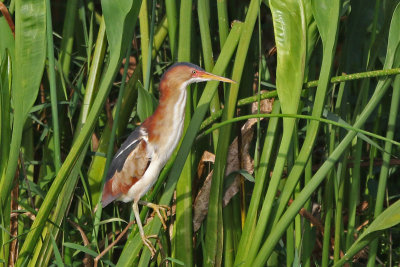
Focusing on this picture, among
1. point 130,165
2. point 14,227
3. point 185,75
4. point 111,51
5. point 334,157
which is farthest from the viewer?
point 14,227

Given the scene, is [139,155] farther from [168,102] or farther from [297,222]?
[297,222]

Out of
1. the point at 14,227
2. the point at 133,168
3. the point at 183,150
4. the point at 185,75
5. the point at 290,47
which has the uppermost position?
the point at 290,47

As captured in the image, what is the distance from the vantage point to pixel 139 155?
5.28 ft

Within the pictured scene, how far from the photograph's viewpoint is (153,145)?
158cm

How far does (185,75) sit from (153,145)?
0.68 ft

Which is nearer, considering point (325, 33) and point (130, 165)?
point (325, 33)

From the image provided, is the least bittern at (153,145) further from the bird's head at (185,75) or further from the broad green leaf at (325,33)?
the broad green leaf at (325,33)

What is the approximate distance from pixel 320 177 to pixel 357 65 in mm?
835

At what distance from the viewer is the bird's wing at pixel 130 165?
1.60m

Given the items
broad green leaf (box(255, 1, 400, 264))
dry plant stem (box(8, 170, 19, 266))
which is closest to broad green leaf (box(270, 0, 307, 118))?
broad green leaf (box(255, 1, 400, 264))

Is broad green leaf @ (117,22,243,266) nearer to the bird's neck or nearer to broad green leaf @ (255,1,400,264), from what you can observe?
the bird's neck

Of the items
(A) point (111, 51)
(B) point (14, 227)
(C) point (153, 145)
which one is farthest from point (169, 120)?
(B) point (14, 227)

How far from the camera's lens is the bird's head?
→ 143 cm

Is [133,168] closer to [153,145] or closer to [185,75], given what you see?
[153,145]
